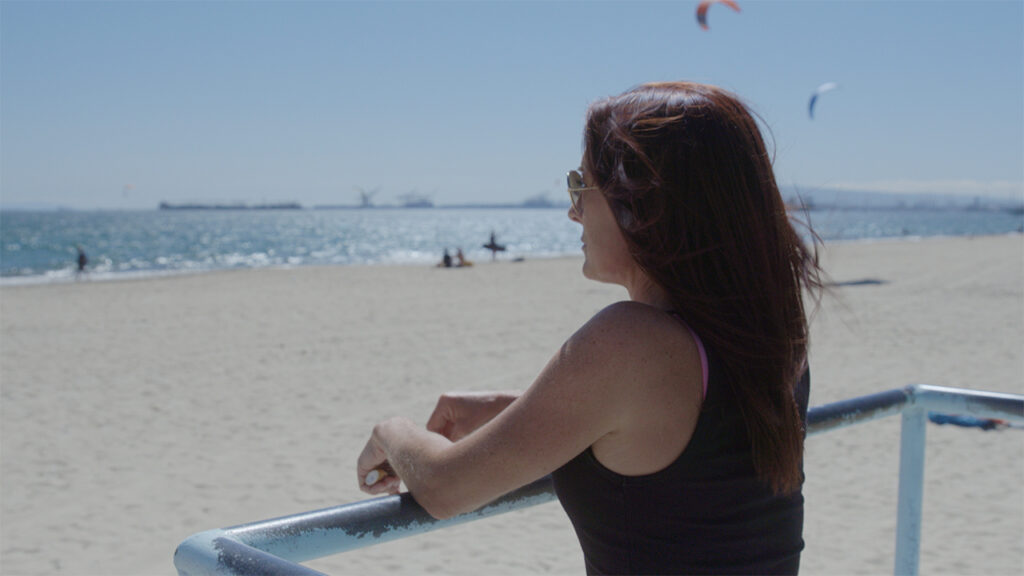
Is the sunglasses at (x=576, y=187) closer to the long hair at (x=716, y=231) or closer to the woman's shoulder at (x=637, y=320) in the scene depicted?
the long hair at (x=716, y=231)

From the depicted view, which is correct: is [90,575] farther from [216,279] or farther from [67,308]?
[216,279]

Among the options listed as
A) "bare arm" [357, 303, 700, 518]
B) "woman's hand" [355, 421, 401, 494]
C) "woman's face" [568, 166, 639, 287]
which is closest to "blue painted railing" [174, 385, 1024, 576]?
"bare arm" [357, 303, 700, 518]

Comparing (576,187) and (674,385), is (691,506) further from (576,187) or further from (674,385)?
(576,187)

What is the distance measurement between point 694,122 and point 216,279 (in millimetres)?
23028

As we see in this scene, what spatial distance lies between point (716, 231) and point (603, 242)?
16 centimetres

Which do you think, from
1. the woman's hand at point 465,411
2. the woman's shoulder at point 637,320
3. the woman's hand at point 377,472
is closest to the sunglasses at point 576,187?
the woman's shoulder at point 637,320

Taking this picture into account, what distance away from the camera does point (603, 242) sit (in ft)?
3.54

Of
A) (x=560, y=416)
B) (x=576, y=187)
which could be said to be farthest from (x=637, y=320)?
(x=576, y=187)

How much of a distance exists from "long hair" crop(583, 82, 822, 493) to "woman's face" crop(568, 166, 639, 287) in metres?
0.04

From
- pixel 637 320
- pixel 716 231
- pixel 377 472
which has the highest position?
pixel 716 231

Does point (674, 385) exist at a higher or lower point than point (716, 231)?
lower

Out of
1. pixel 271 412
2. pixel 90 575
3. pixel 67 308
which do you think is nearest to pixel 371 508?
pixel 90 575

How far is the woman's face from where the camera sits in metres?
1.05

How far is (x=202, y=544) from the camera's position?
83 centimetres
